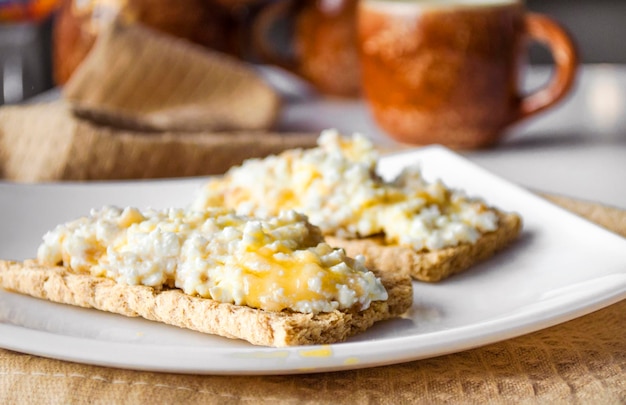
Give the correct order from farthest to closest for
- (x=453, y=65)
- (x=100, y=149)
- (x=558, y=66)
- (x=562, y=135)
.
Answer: (x=562, y=135) → (x=558, y=66) → (x=453, y=65) → (x=100, y=149)

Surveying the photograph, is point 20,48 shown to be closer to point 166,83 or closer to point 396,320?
point 166,83

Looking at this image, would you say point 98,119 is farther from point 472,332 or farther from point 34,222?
point 472,332

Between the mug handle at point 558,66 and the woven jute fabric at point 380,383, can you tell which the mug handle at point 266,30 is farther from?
the woven jute fabric at point 380,383

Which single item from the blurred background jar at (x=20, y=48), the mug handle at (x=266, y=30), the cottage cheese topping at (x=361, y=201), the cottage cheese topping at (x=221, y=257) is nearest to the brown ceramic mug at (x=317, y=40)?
the mug handle at (x=266, y=30)

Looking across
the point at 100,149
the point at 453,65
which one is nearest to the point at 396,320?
the point at 100,149

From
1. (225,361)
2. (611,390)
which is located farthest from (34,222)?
(611,390)

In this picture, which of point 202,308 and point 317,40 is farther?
point 317,40

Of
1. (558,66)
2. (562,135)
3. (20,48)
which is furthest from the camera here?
(20,48)
